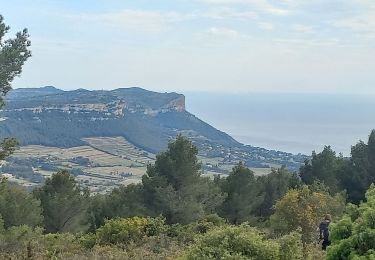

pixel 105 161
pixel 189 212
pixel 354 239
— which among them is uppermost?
pixel 354 239

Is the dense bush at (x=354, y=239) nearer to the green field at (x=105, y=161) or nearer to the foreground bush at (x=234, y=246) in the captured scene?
the foreground bush at (x=234, y=246)

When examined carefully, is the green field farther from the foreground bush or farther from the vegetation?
the foreground bush

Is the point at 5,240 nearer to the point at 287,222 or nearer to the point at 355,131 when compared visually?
the point at 287,222

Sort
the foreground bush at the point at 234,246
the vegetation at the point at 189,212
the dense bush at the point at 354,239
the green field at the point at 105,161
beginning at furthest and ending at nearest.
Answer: the green field at the point at 105,161 → the vegetation at the point at 189,212 → the foreground bush at the point at 234,246 → the dense bush at the point at 354,239

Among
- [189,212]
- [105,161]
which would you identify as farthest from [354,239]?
[105,161]

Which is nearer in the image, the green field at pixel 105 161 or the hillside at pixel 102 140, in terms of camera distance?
the green field at pixel 105 161

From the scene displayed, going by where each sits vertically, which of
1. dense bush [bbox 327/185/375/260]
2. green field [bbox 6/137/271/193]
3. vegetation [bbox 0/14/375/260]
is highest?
dense bush [bbox 327/185/375/260]

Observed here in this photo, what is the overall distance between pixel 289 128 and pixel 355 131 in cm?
2905

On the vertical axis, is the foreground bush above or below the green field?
above

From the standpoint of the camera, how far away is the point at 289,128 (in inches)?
5778

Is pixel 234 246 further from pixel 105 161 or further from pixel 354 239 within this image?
pixel 105 161

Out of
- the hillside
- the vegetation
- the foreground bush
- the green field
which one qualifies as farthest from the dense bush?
the hillside

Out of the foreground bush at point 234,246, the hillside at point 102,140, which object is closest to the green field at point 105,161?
the hillside at point 102,140

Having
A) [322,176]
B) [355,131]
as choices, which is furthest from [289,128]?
[322,176]
